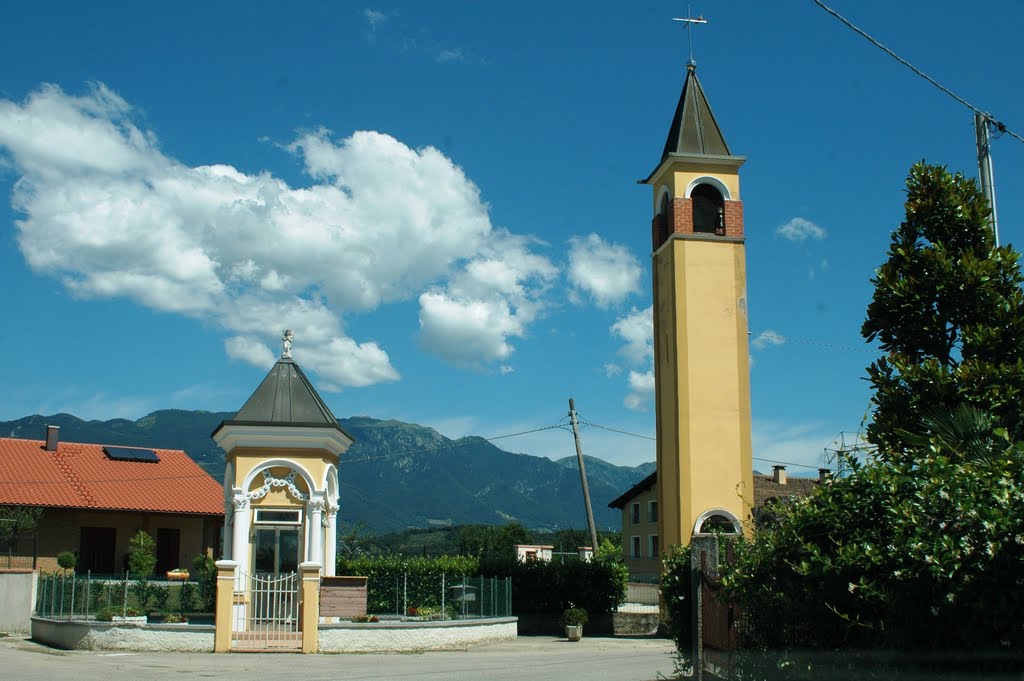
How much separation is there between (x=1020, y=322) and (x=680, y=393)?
55.2ft

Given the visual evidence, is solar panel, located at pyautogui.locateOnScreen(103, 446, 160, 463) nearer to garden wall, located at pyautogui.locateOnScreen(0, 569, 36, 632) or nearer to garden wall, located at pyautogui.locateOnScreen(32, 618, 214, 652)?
garden wall, located at pyautogui.locateOnScreen(0, 569, 36, 632)

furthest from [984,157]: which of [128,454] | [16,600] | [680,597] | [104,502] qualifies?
[128,454]

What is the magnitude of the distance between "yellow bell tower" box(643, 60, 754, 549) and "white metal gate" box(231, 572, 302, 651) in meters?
11.8

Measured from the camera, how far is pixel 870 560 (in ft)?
27.1

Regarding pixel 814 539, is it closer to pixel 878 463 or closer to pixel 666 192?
pixel 878 463

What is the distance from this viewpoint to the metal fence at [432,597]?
25.8m

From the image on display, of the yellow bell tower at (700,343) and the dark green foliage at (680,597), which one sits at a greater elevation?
the yellow bell tower at (700,343)

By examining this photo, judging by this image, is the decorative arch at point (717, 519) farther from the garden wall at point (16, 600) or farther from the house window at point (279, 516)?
the garden wall at point (16, 600)

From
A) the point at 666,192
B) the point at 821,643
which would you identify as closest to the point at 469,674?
the point at 821,643

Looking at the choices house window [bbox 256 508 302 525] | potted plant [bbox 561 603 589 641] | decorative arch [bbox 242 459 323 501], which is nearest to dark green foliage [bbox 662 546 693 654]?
decorative arch [bbox 242 459 323 501]

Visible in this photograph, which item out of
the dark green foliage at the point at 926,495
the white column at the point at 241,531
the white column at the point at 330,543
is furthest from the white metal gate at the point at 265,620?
the dark green foliage at the point at 926,495

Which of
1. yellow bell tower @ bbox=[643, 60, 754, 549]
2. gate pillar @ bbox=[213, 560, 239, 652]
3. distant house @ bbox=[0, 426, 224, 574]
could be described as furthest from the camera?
distant house @ bbox=[0, 426, 224, 574]

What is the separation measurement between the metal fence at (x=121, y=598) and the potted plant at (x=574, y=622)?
9.90 m

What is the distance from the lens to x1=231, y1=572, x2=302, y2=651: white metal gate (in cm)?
2111
